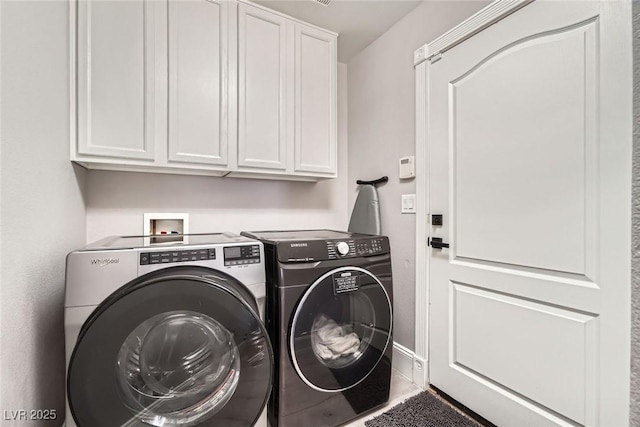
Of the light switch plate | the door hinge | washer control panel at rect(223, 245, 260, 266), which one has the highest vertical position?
the door hinge

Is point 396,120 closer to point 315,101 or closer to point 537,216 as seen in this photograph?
point 315,101

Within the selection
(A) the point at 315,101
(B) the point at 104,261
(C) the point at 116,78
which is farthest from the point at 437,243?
(C) the point at 116,78

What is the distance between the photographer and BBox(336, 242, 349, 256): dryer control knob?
1.32 metres

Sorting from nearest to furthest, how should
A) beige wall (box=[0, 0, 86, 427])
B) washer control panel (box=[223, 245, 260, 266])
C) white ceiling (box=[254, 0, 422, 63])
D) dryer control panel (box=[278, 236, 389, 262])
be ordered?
beige wall (box=[0, 0, 86, 427])
washer control panel (box=[223, 245, 260, 266])
dryer control panel (box=[278, 236, 389, 262])
white ceiling (box=[254, 0, 422, 63])

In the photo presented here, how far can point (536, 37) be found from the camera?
113 cm

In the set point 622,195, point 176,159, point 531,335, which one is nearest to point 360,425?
point 531,335

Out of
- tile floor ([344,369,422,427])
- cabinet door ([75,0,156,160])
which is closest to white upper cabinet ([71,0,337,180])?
cabinet door ([75,0,156,160])

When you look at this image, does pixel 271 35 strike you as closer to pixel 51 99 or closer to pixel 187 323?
pixel 51 99

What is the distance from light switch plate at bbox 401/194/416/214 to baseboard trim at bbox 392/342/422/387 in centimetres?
92

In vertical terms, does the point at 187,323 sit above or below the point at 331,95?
below

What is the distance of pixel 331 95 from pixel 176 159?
1098 millimetres

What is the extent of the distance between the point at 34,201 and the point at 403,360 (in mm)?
2051

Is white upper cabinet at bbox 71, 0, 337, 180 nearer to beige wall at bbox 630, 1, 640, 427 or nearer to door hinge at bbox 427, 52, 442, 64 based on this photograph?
door hinge at bbox 427, 52, 442, 64

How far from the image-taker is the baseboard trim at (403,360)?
171 centimetres
